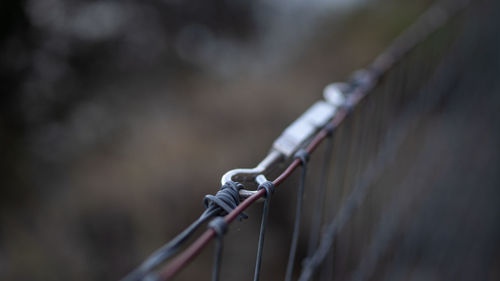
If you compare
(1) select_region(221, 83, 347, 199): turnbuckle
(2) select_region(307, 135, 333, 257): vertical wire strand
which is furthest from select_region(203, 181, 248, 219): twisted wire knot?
(2) select_region(307, 135, 333, 257): vertical wire strand

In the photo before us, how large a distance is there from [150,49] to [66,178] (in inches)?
31.7

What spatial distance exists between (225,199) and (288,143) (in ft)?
0.34

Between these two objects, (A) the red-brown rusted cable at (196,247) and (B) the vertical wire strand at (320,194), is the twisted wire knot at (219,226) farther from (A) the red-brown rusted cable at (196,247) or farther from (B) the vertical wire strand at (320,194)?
(B) the vertical wire strand at (320,194)

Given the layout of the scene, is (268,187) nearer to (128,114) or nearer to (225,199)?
(225,199)

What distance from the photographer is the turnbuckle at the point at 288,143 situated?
24 cm

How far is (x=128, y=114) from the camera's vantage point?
2.09 m

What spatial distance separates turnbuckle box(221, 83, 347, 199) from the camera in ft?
0.79

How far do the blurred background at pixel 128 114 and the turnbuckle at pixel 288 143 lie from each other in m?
1.31

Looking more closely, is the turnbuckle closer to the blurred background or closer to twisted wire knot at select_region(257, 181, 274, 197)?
twisted wire knot at select_region(257, 181, 274, 197)

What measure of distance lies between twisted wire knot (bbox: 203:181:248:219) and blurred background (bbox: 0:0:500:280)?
1427 millimetres

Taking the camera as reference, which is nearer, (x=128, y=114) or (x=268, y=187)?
(x=268, y=187)

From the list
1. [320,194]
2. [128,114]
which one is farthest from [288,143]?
[128,114]

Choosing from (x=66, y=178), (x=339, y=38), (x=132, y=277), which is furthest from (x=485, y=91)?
(x=66, y=178)

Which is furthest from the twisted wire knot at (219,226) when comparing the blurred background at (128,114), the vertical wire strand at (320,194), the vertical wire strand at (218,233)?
the blurred background at (128,114)
